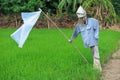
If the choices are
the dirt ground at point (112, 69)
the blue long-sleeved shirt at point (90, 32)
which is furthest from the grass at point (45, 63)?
the blue long-sleeved shirt at point (90, 32)

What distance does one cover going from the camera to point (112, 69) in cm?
900

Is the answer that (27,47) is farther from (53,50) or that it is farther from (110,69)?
(110,69)

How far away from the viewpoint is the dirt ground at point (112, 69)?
26.3 feet

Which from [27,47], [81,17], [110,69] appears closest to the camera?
[81,17]

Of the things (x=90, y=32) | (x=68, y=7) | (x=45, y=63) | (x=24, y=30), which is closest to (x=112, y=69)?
(x=90, y=32)

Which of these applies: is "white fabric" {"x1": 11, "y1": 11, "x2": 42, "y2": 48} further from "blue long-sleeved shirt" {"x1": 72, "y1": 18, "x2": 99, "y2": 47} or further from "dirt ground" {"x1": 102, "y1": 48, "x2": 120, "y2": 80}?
"dirt ground" {"x1": 102, "y1": 48, "x2": 120, "y2": 80}

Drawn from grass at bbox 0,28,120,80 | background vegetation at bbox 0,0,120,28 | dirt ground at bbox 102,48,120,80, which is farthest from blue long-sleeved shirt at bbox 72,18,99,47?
background vegetation at bbox 0,0,120,28

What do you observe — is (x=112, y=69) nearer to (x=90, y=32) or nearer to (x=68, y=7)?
(x=90, y=32)

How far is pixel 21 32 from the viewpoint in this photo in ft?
26.9

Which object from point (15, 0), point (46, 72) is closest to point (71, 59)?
point (46, 72)

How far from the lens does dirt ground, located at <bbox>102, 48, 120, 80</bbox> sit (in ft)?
26.3

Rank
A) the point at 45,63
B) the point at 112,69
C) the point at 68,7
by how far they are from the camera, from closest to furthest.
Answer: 1. the point at 45,63
2. the point at 112,69
3. the point at 68,7

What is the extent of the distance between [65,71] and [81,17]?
1267 millimetres

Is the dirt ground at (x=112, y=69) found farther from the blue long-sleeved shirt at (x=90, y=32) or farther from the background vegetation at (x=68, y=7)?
the background vegetation at (x=68, y=7)
